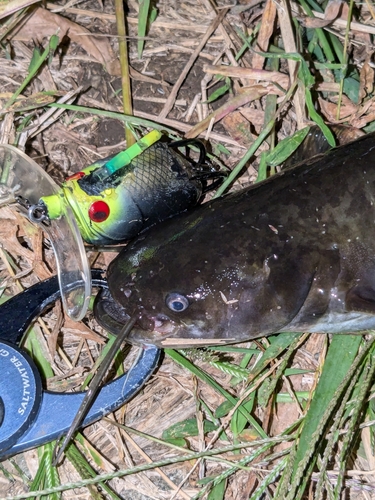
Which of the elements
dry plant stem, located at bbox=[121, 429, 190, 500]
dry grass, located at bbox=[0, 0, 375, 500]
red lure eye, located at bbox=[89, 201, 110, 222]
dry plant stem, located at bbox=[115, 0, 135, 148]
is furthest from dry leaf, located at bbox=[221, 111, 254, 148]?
dry plant stem, located at bbox=[121, 429, 190, 500]

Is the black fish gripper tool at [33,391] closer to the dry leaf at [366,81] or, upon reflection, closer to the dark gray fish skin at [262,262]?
the dark gray fish skin at [262,262]

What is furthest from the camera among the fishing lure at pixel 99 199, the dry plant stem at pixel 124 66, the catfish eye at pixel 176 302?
the dry plant stem at pixel 124 66

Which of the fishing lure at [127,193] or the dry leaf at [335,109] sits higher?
the dry leaf at [335,109]

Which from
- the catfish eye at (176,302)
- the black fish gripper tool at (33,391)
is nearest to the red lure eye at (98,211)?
the black fish gripper tool at (33,391)

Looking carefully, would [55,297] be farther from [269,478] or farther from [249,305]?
[269,478]

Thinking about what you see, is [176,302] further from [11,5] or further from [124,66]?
[11,5]

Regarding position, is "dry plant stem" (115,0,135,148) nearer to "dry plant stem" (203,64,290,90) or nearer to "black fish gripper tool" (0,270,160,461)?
"dry plant stem" (203,64,290,90)
